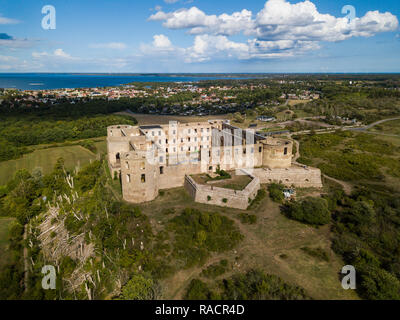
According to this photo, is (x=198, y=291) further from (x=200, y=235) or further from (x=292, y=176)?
(x=292, y=176)

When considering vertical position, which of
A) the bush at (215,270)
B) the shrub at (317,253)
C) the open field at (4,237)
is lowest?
the open field at (4,237)

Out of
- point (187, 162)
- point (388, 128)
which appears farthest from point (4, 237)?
point (388, 128)

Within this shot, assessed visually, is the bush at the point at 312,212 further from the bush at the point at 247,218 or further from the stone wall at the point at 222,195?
the stone wall at the point at 222,195

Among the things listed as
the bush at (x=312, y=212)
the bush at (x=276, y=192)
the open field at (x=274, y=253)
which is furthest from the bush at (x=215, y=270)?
the bush at (x=276, y=192)

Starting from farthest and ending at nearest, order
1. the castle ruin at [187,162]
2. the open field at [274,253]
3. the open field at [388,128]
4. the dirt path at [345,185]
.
Answer: the open field at [388,128], the dirt path at [345,185], the castle ruin at [187,162], the open field at [274,253]

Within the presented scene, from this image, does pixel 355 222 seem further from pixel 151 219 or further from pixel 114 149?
pixel 114 149

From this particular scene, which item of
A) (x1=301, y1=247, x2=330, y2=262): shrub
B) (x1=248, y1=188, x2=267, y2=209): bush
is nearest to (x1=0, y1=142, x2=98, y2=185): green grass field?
(x1=248, y1=188, x2=267, y2=209): bush
